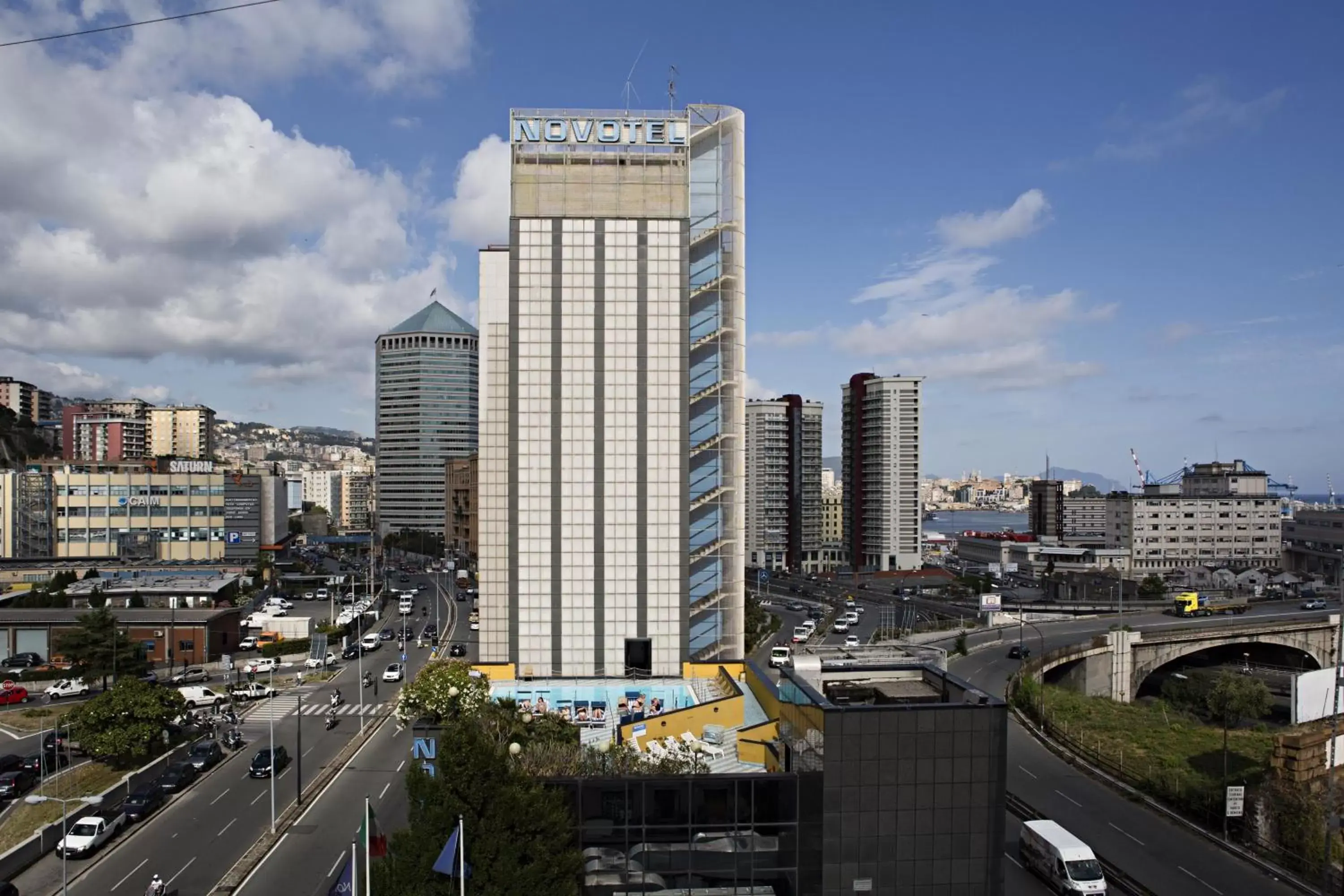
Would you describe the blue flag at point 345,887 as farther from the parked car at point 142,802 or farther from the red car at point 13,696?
the red car at point 13,696

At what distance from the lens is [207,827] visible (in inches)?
1602

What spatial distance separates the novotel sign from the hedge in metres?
51.2

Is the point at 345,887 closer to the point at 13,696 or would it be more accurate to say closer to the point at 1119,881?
the point at 1119,881

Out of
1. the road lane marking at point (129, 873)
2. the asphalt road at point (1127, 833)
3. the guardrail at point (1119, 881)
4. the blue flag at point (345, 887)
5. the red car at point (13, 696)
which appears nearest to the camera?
the blue flag at point (345, 887)

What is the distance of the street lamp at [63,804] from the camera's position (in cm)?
3369

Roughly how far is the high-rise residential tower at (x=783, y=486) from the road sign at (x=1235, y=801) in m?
136

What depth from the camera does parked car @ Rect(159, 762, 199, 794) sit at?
149ft

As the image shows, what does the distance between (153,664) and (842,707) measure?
71579 mm

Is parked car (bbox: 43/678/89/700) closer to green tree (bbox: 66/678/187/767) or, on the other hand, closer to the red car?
the red car

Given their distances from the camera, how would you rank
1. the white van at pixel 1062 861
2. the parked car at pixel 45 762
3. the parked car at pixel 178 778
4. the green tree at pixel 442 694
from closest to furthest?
1. the white van at pixel 1062 861
2. the green tree at pixel 442 694
3. the parked car at pixel 178 778
4. the parked car at pixel 45 762

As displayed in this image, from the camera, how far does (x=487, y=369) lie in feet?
196

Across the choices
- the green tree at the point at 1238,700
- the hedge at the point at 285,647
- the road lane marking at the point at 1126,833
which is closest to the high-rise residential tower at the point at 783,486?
the hedge at the point at 285,647

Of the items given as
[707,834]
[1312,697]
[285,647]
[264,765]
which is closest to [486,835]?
[707,834]

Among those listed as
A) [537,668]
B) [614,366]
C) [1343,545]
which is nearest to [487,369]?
[614,366]
